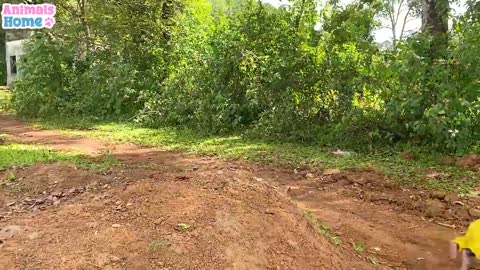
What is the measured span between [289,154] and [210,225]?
4.30 m

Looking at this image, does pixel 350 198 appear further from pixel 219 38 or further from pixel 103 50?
pixel 103 50

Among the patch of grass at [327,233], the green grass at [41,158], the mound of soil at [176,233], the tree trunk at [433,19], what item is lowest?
the green grass at [41,158]

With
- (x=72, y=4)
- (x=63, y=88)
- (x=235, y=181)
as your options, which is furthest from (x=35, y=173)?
(x=72, y=4)

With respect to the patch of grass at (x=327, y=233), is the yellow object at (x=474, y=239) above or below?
above

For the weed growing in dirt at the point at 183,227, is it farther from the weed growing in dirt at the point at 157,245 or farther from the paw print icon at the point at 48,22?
the paw print icon at the point at 48,22

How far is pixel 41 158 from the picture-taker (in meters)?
6.90

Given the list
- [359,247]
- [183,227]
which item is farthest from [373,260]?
[183,227]

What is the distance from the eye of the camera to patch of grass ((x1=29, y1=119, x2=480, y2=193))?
19.1 ft

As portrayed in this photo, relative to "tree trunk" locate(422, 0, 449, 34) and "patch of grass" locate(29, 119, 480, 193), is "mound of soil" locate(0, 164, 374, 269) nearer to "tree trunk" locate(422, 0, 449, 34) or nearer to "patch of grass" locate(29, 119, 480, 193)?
"patch of grass" locate(29, 119, 480, 193)

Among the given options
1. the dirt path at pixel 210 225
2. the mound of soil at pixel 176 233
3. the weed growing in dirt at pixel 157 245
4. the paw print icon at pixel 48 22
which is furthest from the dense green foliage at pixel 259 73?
Answer: the weed growing in dirt at pixel 157 245

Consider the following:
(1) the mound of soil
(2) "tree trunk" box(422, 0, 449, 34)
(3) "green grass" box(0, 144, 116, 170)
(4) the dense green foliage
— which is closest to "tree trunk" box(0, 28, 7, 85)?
(4) the dense green foliage

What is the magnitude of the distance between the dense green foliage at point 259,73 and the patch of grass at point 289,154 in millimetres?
410

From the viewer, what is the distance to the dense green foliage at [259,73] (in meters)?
6.96

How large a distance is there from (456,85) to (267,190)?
154 inches
